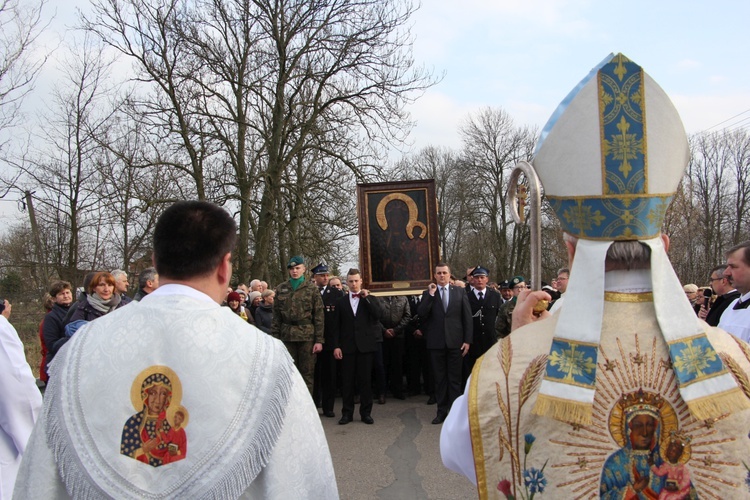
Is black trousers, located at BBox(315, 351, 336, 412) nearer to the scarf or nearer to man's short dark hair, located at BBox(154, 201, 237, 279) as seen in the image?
the scarf

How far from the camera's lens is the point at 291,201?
18453 millimetres

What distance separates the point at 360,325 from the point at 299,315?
83 cm

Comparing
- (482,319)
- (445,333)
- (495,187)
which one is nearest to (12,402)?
(445,333)

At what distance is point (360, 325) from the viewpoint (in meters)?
8.51

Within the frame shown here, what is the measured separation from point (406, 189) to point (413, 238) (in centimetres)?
68

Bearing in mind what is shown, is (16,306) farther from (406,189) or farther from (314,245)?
(406,189)

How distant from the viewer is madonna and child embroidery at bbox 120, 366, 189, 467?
1935 mm

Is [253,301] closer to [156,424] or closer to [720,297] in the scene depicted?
[720,297]

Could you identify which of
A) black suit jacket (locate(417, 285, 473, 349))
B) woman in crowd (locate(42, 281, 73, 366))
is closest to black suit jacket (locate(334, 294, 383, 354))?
black suit jacket (locate(417, 285, 473, 349))

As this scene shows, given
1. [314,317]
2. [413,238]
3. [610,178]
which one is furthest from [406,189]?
[610,178]

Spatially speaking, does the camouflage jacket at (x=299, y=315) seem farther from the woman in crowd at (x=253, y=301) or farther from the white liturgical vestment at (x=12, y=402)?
the white liturgical vestment at (x=12, y=402)

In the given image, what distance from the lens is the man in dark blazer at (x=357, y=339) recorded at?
830 cm

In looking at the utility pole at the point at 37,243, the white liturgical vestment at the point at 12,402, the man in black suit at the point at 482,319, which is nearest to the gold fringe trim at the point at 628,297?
the white liturgical vestment at the point at 12,402

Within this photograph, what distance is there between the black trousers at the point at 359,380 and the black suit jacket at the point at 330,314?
0.38m
